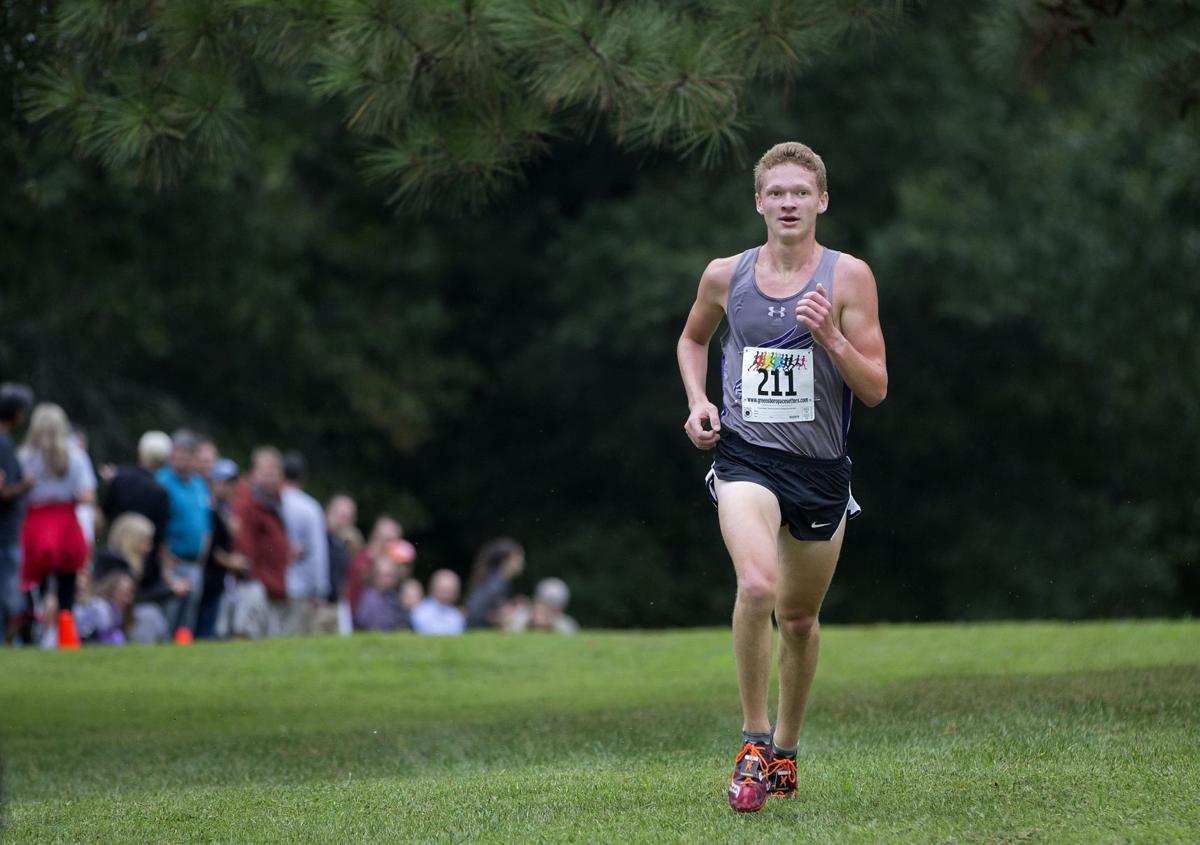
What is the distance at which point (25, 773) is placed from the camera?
9.21 meters

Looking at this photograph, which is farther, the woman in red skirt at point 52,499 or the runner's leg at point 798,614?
the woman in red skirt at point 52,499

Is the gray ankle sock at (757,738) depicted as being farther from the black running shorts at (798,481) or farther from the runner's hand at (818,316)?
the runner's hand at (818,316)

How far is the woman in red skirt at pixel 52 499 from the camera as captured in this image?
13.8 metres

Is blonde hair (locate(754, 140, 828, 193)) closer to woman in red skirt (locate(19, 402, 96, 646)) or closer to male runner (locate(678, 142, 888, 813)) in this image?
male runner (locate(678, 142, 888, 813))

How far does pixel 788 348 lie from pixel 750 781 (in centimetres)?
153

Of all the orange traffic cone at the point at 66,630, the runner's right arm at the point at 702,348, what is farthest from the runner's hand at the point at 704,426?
the orange traffic cone at the point at 66,630

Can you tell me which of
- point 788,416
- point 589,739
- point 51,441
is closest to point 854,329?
point 788,416

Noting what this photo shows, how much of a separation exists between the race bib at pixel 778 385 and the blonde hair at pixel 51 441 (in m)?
8.42

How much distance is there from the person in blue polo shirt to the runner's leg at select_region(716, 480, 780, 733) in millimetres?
9459

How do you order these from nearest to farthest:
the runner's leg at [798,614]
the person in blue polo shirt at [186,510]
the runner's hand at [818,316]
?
1. the runner's hand at [818,316]
2. the runner's leg at [798,614]
3. the person in blue polo shirt at [186,510]

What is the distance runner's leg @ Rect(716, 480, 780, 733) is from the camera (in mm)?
6398

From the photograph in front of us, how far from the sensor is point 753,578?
6.39m

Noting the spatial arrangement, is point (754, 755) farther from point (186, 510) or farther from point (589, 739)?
point (186, 510)

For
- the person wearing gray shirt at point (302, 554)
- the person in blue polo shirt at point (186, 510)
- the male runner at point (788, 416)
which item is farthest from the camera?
the person wearing gray shirt at point (302, 554)
